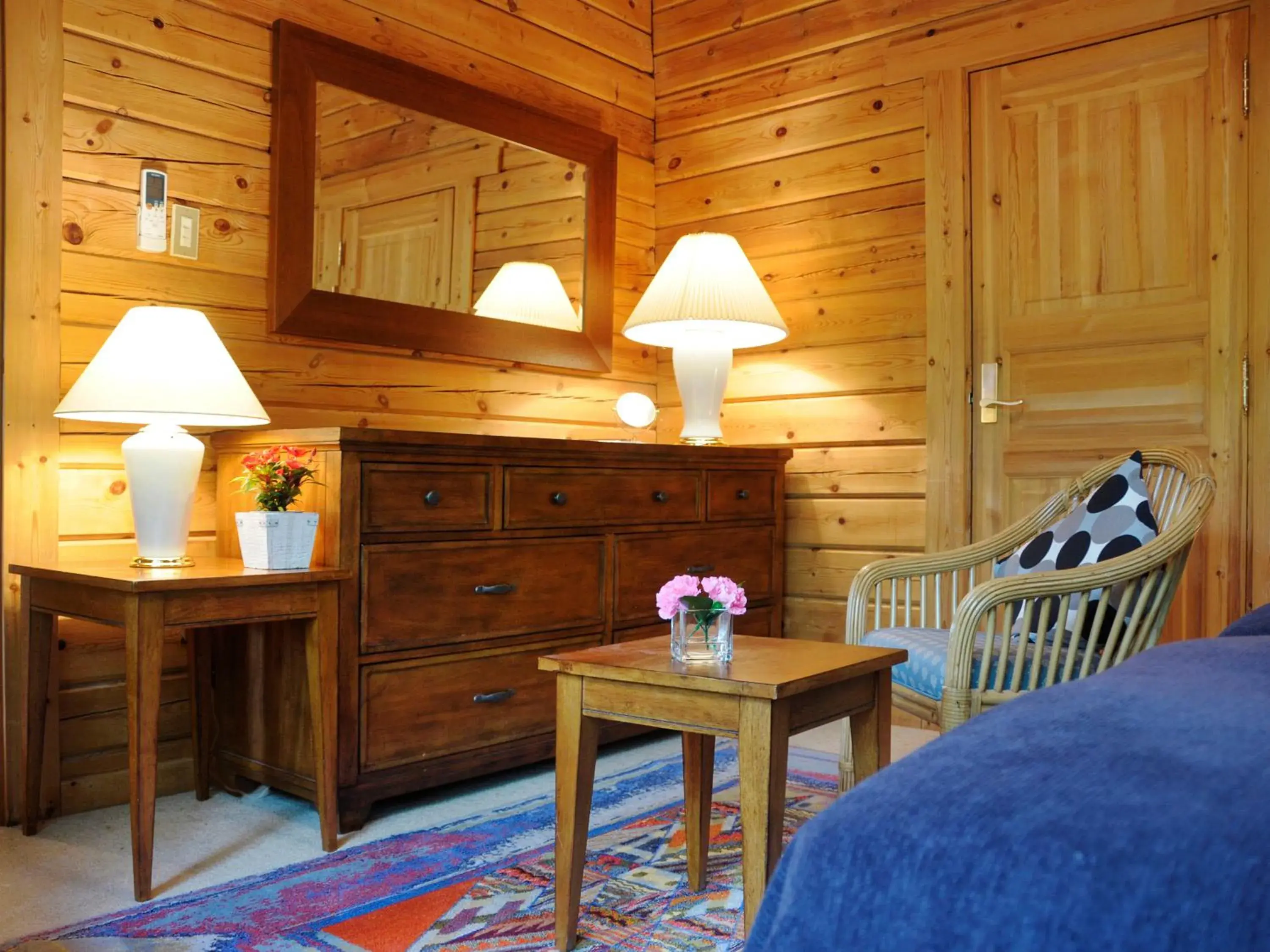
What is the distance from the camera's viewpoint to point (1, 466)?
2.51 metres

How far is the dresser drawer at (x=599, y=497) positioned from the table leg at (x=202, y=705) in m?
0.79

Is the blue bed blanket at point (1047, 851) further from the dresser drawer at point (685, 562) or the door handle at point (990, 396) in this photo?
the door handle at point (990, 396)

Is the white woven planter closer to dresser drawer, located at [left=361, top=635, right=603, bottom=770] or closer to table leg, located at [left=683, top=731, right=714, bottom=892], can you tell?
dresser drawer, located at [left=361, top=635, right=603, bottom=770]

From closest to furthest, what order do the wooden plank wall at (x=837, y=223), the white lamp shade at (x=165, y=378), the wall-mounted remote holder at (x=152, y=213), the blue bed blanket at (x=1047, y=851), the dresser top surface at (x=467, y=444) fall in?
the blue bed blanket at (x=1047, y=851) < the white lamp shade at (x=165, y=378) < the dresser top surface at (x=467, y=444) < the wall-mounted remote holder at (x=152, y=213) < the wooden plank wall at (x=837, y=223)

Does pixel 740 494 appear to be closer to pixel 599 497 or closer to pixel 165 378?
pixel 599 497

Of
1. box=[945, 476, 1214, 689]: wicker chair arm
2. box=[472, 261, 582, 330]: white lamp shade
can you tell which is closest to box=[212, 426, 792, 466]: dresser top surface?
box=[472, 261, 582, 330]: white lamp shade

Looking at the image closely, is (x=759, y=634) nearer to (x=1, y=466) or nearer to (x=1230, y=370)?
(x=1230, y=370)

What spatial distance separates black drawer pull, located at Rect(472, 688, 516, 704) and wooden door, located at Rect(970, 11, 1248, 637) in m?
1.53

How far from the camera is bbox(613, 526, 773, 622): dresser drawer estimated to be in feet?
10.4

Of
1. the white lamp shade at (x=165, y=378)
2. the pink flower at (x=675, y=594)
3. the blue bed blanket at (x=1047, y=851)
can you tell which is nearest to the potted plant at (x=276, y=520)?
the white lamp shade at (x=165, y=378)

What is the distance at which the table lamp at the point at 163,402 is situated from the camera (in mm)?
2299

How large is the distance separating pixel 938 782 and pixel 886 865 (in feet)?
0.29

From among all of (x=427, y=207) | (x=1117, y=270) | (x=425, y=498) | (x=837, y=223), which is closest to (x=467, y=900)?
(x=425, y=498)

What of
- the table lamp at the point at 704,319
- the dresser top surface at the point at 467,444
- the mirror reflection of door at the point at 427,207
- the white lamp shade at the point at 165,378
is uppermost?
the mirror reflection of door at the point at 427,207
